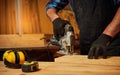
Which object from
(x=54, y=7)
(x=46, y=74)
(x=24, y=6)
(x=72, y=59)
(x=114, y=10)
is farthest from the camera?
(x=24, y=6)

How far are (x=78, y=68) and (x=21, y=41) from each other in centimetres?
261

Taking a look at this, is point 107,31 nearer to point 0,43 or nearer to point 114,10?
point 114,10

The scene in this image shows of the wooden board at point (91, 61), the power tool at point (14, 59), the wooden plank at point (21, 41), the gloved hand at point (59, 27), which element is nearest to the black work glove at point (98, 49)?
the wooden board at point (91, 61)

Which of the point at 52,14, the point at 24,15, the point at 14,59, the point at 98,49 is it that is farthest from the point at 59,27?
the point at 24,15

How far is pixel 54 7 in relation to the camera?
226 cm

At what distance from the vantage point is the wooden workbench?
51.9 inches

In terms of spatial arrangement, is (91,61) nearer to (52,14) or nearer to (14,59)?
(14,59)

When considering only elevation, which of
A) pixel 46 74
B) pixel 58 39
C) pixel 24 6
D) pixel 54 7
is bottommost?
pixel 46 74

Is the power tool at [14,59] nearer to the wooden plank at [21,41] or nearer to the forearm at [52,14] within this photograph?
the forearm at [52,14]

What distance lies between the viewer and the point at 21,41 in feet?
12.9

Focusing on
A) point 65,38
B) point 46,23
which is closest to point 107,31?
point 65,38

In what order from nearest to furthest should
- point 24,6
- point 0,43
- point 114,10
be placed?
point 114,10 → point 0,43 → point 24,6

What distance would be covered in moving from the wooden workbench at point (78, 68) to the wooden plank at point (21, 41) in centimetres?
218

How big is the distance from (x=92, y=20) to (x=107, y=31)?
0.31 metres
